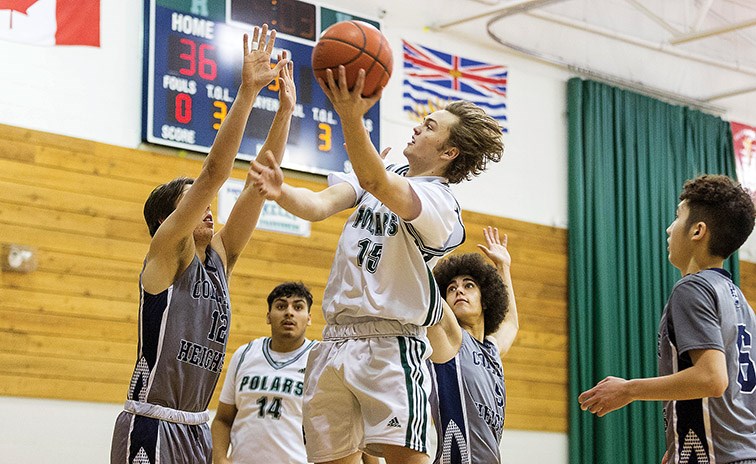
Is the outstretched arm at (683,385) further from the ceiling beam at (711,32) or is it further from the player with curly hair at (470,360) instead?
the ceiling beam at (711,32)

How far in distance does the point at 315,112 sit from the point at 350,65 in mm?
6157

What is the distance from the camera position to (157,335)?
431cm

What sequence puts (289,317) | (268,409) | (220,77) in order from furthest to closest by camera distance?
(220,77) < (289,317) < (268,409)

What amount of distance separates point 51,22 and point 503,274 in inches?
182

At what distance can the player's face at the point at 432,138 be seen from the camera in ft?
14.0

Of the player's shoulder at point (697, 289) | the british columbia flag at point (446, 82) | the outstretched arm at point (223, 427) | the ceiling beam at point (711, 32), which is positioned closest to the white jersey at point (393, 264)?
the player's shoulder at point (697, 289)

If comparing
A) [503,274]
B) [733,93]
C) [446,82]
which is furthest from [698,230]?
[733,93]

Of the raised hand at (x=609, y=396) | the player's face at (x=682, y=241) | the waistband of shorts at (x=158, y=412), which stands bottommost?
the waistband of shorts at (x=158, y=412)

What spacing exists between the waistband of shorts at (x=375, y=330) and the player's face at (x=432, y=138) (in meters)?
0.76

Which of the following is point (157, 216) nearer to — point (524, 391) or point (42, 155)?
point (42, 155)

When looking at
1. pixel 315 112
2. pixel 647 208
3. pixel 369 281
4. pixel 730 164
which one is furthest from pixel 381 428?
pixel 730 164

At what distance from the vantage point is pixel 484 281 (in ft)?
20.3

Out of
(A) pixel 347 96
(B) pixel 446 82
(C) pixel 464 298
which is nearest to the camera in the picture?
(A) pixel 347 96

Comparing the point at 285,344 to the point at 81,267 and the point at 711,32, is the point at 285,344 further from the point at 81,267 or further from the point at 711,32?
the point at 711,32
